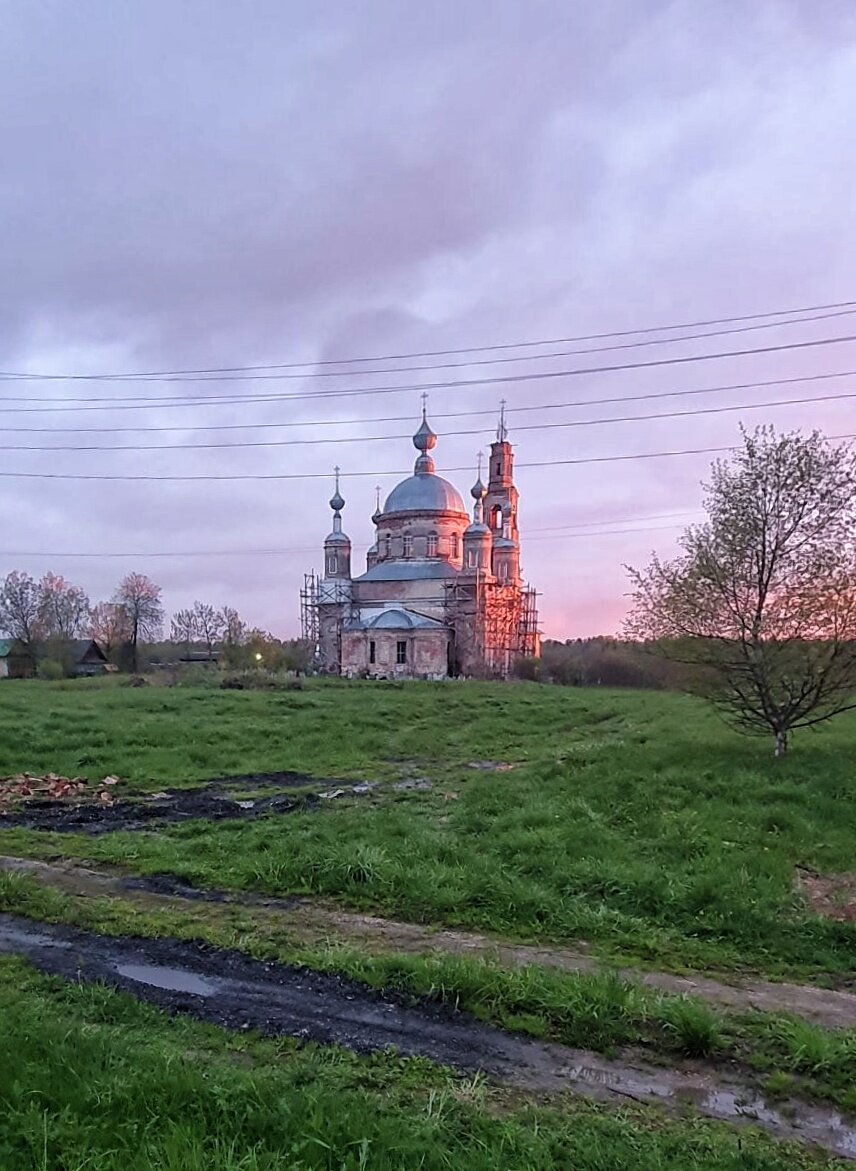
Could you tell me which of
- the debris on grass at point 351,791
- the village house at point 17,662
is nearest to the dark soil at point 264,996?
the debris on grass at point 351,791

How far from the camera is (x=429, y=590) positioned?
58.0 meters

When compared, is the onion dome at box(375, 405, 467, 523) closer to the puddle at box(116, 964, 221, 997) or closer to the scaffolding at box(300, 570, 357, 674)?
the scaffolding at box(300, 570, 357, 674)

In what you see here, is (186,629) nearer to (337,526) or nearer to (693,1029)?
(337,526)

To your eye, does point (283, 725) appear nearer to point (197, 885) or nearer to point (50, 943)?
point (197, 885)

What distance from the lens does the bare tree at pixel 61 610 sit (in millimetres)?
71938

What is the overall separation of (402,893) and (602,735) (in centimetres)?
1613

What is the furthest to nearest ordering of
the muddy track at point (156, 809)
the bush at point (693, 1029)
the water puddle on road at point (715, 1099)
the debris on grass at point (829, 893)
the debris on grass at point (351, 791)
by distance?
the debris on grass at point (351, 791) → the muddy track at point (156, 809) → the debris on grass at point (829, 893) → the bush at point (693, 1029) → the water puddle on road at point (715, 1099)

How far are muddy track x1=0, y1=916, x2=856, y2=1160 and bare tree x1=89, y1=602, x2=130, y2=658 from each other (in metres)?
69.6

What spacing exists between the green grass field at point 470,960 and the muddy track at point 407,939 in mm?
231

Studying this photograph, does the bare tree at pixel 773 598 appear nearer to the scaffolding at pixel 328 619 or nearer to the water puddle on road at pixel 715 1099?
the water puddle on road at pixel 715 1099

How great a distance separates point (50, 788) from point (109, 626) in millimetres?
68595

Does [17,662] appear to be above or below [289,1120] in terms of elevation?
above

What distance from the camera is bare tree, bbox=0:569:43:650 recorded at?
6919 cm

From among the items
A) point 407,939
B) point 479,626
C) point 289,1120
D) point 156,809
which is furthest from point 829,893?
point 479,626
